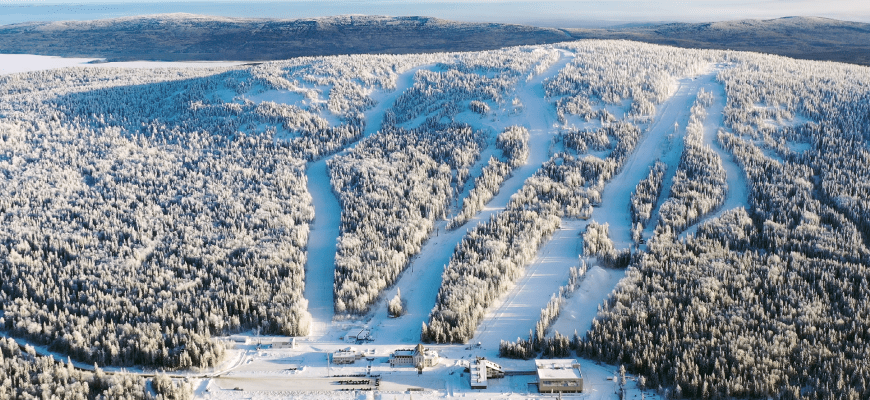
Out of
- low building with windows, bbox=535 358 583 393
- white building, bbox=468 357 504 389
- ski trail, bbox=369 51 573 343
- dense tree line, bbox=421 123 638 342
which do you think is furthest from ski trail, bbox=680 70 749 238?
white building, bbox=468 357 504 389

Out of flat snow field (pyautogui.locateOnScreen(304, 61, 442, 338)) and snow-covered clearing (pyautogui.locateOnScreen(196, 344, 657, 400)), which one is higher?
flat snow field (pyautogui.locateOnScreen(304, 61, 442, 338))

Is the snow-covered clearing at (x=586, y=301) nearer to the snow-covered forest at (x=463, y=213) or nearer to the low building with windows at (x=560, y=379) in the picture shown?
the snow-covered forest at (x=463, y=213)

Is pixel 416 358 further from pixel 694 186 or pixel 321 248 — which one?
pixel 694 186

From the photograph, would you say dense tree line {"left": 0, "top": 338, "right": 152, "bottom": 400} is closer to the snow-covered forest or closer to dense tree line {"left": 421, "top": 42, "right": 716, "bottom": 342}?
the snow-covered forest

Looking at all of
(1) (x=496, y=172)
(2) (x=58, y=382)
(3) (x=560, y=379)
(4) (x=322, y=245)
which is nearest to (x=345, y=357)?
(3) (x=560, y=379)

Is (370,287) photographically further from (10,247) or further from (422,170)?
(10,247)

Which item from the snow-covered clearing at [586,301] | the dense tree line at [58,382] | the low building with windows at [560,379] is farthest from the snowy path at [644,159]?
the dense tree line at [58,382]

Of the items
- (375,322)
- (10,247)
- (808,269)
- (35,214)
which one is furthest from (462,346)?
(35,214)
